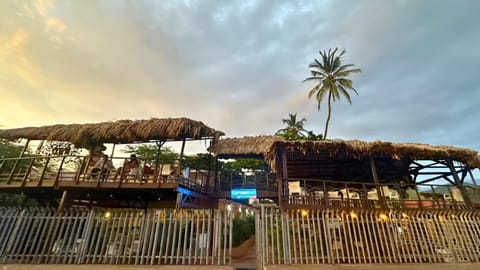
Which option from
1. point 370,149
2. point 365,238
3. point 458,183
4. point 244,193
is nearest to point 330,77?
point 458,183

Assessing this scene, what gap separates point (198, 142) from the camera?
8883 millimetres

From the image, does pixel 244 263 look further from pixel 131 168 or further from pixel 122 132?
pixel 122 132

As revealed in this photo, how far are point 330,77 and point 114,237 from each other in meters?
22.7

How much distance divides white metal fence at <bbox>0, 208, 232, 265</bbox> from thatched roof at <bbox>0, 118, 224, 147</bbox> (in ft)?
10.5

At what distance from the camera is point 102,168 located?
7930 millimetres

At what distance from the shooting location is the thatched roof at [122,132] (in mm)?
8117

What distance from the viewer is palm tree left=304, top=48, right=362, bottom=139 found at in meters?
21.0

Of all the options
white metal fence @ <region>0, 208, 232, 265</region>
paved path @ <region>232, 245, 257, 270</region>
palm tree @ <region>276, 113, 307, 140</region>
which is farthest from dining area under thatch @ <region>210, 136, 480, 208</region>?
palm tree @ <region>276, 113, 307, 140</region>

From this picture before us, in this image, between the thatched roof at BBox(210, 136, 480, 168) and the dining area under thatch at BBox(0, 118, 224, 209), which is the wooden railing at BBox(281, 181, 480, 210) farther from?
the dining area under thatch at BBox(0, 118, 224, 209)

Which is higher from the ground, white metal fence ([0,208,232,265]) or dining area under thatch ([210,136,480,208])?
dining area under thatch ([210,136,480,208])

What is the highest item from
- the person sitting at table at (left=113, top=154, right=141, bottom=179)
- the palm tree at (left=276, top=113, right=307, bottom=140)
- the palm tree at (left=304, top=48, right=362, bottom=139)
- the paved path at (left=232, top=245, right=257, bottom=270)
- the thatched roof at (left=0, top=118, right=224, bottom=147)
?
the palm tree at (left=304, top=48, right=362, bottom=139)

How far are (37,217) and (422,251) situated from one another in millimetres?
11952

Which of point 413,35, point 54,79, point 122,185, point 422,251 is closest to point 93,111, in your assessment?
point 54,79

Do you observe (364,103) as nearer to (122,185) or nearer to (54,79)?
(122,185)
